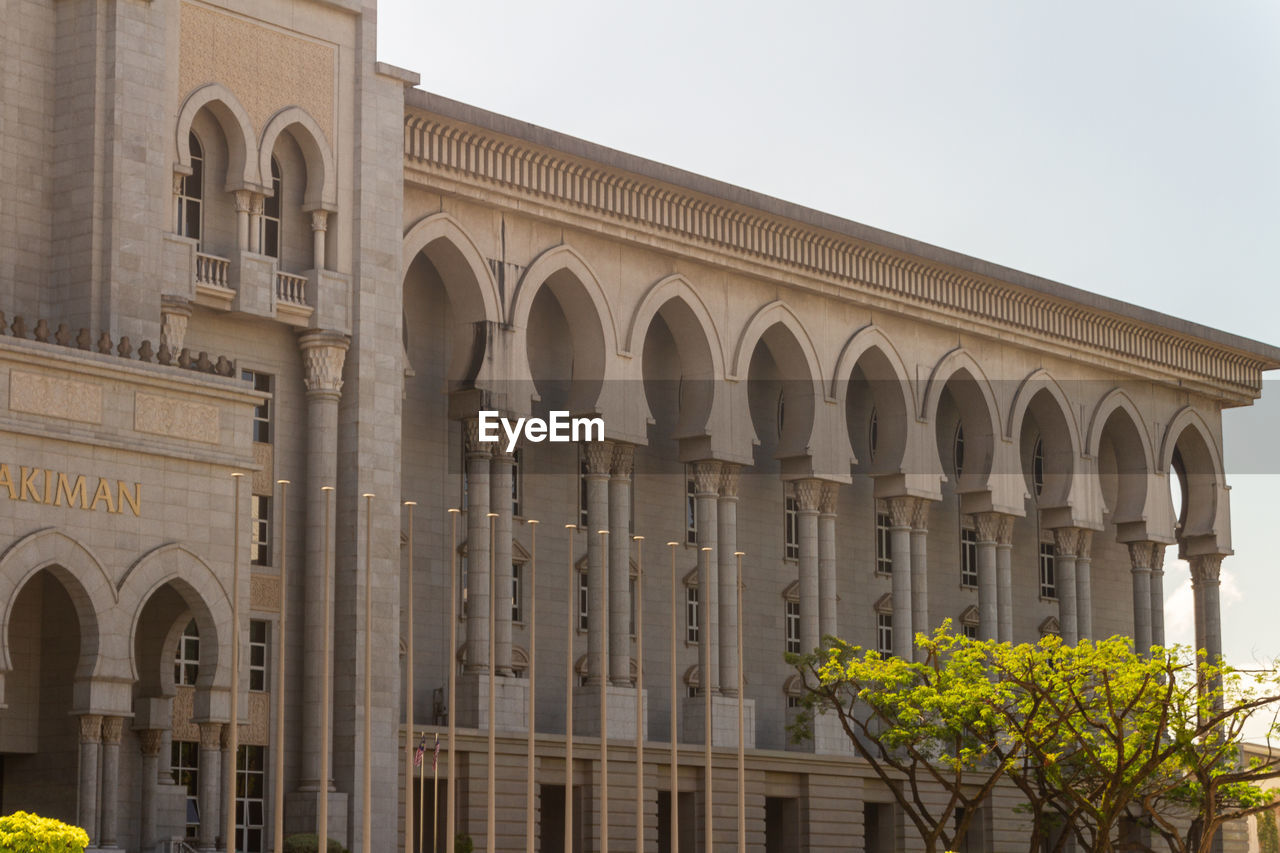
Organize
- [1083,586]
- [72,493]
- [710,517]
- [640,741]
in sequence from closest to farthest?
1. [72,493]
2. [640,741]
3. [710,517]
4. [1083,586]

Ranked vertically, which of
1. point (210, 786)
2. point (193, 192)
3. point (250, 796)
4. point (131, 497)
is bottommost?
point (250, 796)

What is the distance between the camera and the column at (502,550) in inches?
1892

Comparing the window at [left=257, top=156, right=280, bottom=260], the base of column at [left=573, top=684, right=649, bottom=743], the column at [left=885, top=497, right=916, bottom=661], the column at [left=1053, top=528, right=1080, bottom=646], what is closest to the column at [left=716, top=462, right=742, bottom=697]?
the base of column at [left=573, top=684, right=649, bottom=743]

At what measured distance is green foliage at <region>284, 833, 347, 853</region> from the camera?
131ft

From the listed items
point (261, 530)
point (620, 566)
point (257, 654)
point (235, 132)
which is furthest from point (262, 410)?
point (620, 566)

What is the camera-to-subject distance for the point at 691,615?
183ft

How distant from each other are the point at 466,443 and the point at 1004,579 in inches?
775

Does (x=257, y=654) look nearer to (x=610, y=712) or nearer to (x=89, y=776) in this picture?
(x=89, y=776)

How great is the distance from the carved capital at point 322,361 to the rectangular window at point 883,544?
22307 mm

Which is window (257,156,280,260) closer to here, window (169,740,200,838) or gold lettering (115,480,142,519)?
gold lettering (115,480,142,519)

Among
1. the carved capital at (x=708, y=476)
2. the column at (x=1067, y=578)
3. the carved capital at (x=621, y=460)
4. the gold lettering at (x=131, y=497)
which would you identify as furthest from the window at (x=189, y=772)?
the column at (x=1067, y=578)

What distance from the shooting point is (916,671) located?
48.7 metres

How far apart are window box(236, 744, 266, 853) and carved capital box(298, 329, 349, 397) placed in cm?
709

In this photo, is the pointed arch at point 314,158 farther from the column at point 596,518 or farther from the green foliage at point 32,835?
the green foliage at point 32,835
